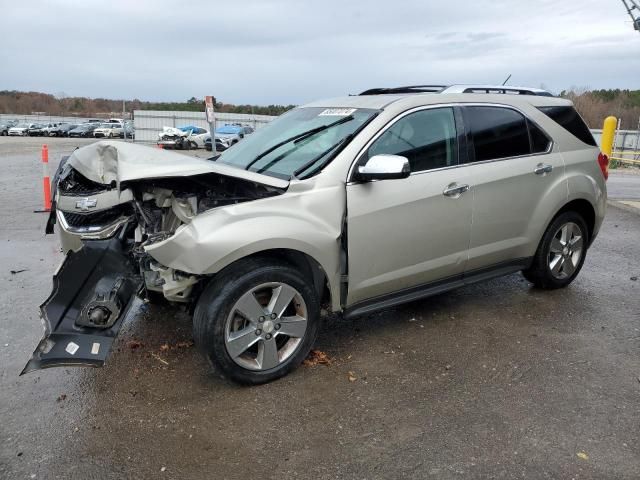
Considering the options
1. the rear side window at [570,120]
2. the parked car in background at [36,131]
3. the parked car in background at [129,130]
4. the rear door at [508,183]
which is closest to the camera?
the rear door at [508,183]

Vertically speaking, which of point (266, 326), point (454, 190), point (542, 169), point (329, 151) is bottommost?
point (266, 326)

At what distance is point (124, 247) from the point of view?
3670mm

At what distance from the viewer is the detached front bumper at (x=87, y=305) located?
3.09 meters

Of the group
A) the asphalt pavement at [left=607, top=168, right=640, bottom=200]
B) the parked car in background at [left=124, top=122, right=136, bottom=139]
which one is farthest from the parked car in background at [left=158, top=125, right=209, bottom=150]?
the asphalt pavement at [left=607, top=168, right=640, bottom=200]

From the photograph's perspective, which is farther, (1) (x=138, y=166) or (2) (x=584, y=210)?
(2) (x=584, y=210)

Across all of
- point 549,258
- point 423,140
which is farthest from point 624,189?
point 423,140

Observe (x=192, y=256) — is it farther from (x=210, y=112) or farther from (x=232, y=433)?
(x=210, y=112)

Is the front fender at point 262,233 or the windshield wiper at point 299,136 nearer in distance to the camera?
the front fender at point 262,233

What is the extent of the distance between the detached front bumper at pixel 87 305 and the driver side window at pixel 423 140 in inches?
72.9

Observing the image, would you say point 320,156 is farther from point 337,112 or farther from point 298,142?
point 337,112

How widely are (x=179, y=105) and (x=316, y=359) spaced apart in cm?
8044

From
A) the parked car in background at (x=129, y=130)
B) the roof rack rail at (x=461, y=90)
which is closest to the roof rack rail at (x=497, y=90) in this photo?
the roof rack rail at (x=461, y=90)

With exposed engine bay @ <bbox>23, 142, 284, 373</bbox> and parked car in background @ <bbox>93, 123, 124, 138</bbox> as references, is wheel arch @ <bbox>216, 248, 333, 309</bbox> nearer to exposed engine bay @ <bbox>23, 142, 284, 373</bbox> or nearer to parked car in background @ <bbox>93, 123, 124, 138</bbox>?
exposed engine bay @ <bbox>23, 142, 284, 373</bbox>

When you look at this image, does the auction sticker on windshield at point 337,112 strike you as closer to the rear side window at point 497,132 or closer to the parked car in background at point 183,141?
the rear side window at point 497,132
